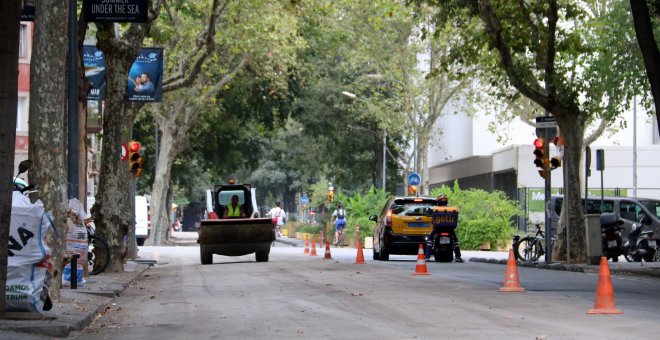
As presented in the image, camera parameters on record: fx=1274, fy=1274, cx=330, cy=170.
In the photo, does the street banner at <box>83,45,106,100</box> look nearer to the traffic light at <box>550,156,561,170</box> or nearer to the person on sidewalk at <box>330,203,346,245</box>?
the traffic light at <box>550,156,561,170</box>

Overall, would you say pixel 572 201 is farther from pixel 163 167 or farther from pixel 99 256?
pixel 163 167

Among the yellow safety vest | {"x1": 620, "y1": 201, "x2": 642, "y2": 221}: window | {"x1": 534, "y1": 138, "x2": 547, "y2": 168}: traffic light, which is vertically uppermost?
{"x1": 534, "y1": 138, "x2": 547, "y2": 168}: traffic light

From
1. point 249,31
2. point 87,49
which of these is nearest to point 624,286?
point 87,49

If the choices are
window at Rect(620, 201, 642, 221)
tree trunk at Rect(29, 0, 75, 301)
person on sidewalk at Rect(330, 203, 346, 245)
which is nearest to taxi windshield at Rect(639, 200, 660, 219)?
window at Rect(620, 201, 642, 221)

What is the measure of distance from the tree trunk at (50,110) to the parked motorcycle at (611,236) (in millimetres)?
19418

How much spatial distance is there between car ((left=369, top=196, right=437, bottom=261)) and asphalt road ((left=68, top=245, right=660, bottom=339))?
319 inches

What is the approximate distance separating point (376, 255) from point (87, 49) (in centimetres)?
992

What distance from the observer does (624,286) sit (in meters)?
20.4

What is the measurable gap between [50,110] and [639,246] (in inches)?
816

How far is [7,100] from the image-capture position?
1180 cm

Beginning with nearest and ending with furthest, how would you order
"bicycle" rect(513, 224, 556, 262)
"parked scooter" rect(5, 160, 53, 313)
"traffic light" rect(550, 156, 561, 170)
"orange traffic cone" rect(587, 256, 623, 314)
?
1. "parked scooter" rect(5, 160, 53, 313)
2. "orange traffic cone" rect(587, 256, 623, 314)
3. "traffic light" rect(550, 156, 561, 170)
4. "bicycle" rect(513, 224, 556, 262)

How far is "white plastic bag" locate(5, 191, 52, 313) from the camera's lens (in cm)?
1250

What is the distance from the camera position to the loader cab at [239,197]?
3312 cm

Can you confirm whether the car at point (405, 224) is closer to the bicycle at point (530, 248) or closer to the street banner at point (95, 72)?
the bicycle at point (530, 248)
